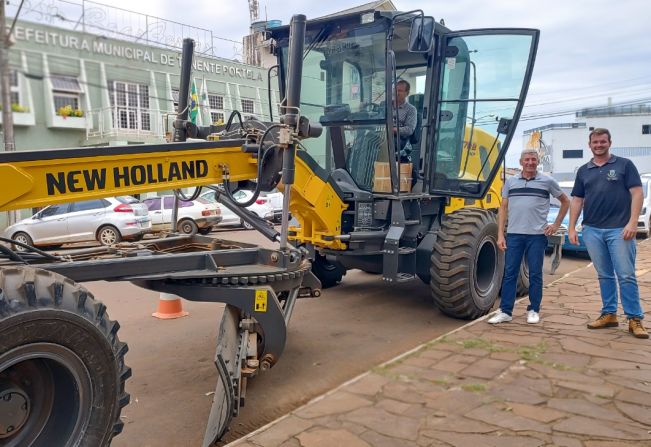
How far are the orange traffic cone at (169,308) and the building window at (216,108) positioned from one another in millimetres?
2862

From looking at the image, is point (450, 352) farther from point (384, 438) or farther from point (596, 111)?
point (596, 111)

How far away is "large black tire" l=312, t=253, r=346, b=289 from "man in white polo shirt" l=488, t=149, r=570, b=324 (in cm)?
246

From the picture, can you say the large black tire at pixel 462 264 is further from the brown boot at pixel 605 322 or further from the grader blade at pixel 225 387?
the grader blade at pixel 225 387

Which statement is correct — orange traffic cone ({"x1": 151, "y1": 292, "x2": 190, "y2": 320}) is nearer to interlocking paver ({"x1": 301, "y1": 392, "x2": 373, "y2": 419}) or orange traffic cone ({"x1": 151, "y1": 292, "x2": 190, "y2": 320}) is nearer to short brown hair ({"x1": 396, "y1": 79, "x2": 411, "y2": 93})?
interlocking paver ({"x1": 301, "y1": 392, "x2": 373, "y2": 419})

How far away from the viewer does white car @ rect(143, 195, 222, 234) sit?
659 inches

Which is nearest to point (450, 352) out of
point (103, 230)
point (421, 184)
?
point (421, 184)

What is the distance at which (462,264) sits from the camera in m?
6.43

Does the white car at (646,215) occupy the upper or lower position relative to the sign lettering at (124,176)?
lower

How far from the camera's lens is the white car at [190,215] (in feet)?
55.0

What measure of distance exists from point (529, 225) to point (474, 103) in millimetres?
1834

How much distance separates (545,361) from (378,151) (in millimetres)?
3086

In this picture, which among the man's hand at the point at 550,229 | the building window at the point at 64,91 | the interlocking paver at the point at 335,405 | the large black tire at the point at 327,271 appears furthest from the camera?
the large black tire at the point at 327,271

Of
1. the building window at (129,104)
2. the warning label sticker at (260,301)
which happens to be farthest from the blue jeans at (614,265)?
the building window at (129,104)

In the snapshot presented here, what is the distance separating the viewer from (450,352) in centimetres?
518
